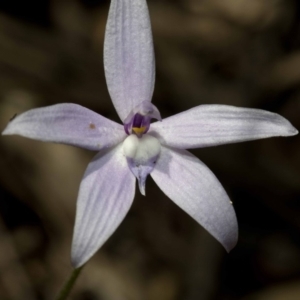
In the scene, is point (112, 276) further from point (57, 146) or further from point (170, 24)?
point (170, 24)

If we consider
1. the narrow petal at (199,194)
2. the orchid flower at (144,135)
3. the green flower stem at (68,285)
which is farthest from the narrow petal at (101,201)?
the green flower stem at (68,285)

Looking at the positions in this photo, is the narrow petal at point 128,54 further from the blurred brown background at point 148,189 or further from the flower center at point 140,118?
the blurred brown background at point 148,189

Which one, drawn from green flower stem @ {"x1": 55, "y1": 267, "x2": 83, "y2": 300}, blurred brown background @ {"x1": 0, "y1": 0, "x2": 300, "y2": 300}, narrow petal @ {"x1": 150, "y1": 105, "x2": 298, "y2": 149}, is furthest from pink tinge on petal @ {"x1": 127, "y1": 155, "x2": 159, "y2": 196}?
blurred brown background @ {"x1": 0, "y1": 0, "x2": 300, "y2": 300}

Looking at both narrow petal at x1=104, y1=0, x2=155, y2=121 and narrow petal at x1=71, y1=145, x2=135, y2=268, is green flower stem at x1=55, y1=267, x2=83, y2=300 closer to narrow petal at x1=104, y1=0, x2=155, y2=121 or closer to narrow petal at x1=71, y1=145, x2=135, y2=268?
narrow petal at x1=71, y1=145, x2=135, y2=268

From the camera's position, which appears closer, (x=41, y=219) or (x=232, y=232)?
(x=232, y=232)

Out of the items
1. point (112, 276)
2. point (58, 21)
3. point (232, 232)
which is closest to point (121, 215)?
point (232, 232)

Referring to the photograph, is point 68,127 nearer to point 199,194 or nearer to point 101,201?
point 101,201
